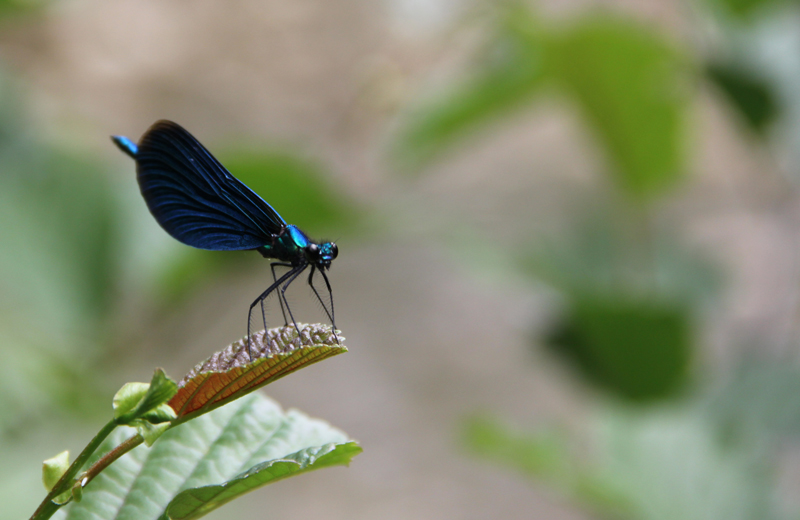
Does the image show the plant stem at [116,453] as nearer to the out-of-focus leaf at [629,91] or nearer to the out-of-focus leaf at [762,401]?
the out-of-focus leaf at [629,91]

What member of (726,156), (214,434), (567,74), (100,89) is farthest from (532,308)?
(214,434)

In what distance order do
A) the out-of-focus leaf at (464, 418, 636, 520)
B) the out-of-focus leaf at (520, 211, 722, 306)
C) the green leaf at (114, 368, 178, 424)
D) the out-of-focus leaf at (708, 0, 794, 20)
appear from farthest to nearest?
the out-of-focus leaf at (520, 211, 722, 306), the out-of-focus leaf at (708, 0, 794, 20), the out-of-focus leaf at (464, 418, 636, 520), the green leaf at (114, 368, 178, 424)

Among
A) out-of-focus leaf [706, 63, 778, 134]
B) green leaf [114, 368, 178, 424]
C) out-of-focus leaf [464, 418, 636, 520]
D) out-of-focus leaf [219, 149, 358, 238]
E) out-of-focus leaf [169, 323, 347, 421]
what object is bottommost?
green leaf [114, 368, 178, 424]

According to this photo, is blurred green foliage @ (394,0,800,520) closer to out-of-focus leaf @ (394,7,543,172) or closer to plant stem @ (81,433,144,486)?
out-of-focus leaf @ (394,7,543,172)

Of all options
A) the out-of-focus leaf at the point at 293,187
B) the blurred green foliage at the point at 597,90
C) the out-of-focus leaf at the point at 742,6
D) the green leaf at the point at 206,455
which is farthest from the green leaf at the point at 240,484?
the out-of-focus leaf at the point at 742,6

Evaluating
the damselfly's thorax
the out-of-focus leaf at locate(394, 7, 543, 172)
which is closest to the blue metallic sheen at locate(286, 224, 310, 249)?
the damselfly's thorax

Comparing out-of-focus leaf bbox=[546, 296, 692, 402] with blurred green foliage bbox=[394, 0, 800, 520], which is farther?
out-of-focus leaf bbox=[546, 296, 692, 402]
